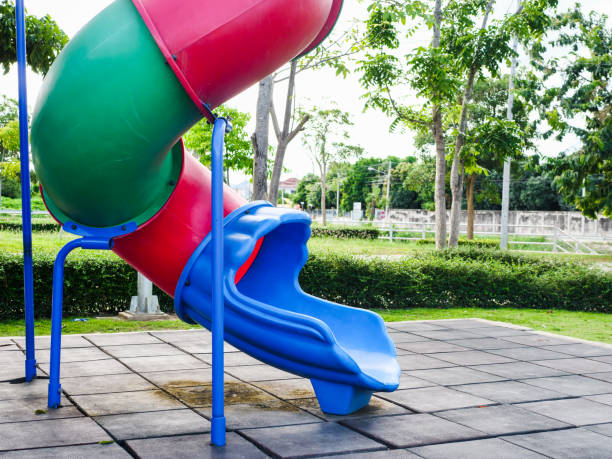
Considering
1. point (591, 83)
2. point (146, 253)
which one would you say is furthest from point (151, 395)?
point (591, 83)

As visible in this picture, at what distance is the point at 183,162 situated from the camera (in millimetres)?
4352

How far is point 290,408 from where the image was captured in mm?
4465

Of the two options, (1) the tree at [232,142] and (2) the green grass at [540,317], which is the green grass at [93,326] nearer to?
(2) the green grass at [540,317]

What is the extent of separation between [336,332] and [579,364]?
268 cm

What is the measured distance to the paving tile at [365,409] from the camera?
14.2ft

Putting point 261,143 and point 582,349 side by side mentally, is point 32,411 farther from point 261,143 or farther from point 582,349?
point 261,143

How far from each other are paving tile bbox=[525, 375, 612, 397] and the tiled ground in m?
0.01

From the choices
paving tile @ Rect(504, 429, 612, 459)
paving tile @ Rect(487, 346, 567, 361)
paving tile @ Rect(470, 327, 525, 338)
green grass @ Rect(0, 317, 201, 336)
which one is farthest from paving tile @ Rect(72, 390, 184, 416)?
paving tile @ Rect(470, 327, 525, 338)

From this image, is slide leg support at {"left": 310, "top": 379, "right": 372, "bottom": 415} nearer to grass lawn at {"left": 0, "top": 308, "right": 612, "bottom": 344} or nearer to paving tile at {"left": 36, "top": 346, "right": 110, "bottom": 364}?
→ paving tile at {"left": 36, "top": 346, "right": 110, "bottom": 364}

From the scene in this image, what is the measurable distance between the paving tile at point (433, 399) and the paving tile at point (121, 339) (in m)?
2.86

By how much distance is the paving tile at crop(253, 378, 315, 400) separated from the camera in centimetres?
482

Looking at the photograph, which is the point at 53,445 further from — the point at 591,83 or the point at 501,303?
the point at 591,83

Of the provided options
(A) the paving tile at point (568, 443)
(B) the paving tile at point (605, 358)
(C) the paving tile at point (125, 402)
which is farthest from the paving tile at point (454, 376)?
(C) the paving tile at point (125, 402)

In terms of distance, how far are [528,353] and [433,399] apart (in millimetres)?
2380
